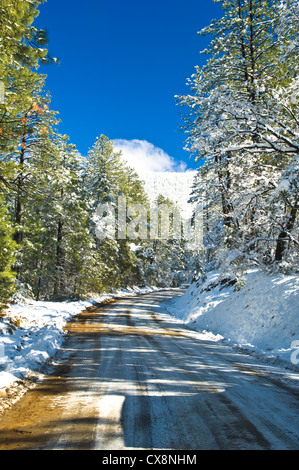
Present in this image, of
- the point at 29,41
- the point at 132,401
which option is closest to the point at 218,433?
the point at 132,401

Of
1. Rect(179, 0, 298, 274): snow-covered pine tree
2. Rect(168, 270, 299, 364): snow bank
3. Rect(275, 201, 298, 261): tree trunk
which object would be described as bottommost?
Rect(168, 270, 299, 364): snow bank

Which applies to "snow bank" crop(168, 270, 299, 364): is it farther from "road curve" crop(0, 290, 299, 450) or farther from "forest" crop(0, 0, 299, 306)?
"road curve" crop(0, 290, 299, 450)

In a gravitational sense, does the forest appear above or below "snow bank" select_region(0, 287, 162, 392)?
above

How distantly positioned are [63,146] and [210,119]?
14.7m

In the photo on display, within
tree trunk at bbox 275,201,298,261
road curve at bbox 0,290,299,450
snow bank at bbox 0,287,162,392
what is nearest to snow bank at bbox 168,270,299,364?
tree trunk at bbox 275,201,298,261

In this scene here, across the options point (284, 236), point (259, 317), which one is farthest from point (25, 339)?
point (284, 236)

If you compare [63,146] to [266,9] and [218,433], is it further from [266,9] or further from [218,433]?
[218,433]

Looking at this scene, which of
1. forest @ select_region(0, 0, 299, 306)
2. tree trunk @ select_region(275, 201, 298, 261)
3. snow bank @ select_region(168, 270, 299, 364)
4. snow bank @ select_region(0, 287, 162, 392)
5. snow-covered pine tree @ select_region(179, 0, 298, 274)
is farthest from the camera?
tree trunk @ select_region(275, 201, 298, 261)

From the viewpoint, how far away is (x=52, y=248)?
23125 millimetres

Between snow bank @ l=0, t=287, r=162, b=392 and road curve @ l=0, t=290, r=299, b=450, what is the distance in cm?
46

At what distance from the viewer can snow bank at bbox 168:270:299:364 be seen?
8656 millimetres

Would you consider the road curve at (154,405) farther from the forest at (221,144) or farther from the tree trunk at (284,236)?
the tree trunk at (284,236)

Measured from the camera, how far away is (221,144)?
9.06 m

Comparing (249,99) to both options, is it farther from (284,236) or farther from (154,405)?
(154,405)
